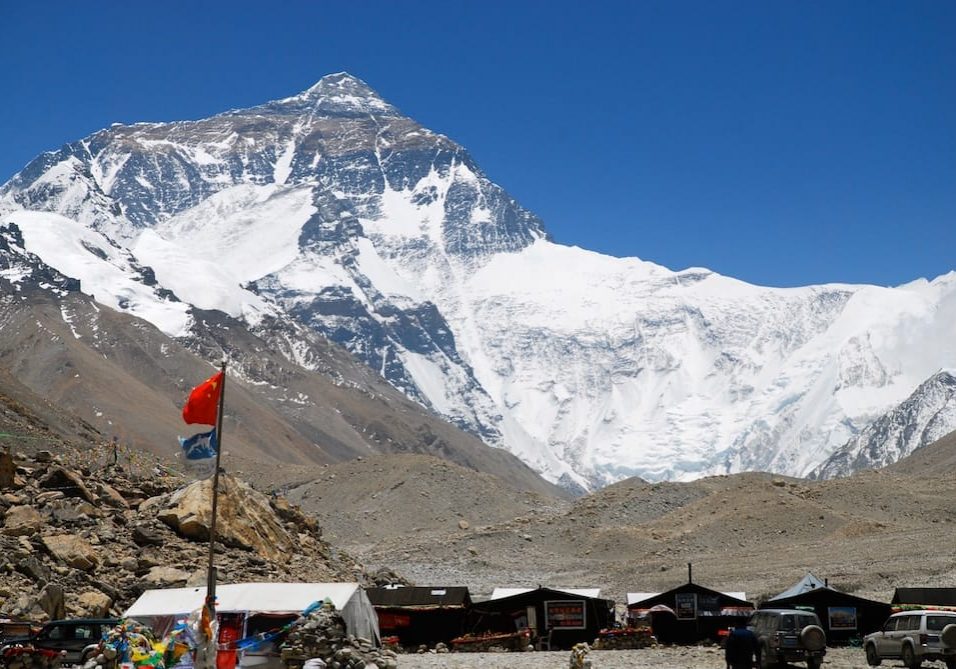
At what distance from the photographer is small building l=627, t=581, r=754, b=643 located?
166 feet

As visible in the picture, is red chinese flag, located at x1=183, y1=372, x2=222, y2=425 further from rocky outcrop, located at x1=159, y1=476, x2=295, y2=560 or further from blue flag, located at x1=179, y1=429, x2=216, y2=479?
rocky outcrop, located at x1=159, y1=476, x2=295, y2=560

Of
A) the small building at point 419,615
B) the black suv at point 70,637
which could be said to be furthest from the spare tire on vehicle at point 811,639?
the small building at point 419,615

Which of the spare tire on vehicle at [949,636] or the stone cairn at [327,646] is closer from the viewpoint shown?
the stone cairn at [327,646]

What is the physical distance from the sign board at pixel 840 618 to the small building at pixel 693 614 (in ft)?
10.8

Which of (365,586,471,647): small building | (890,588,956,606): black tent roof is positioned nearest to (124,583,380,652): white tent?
(365,586,471,647): small building

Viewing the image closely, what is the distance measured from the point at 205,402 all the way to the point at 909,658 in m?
18.7

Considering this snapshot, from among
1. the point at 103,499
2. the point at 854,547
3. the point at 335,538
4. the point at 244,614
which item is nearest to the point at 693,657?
the point at 244,614

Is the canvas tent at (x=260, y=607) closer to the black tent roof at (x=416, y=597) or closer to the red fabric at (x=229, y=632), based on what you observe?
the red fabric at (x=229, y=632)

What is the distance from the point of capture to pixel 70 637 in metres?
35.0

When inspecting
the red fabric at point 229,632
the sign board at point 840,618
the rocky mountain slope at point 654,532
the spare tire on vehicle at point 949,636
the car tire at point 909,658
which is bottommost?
the car tire at point 909,658

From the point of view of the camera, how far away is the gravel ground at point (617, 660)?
37.8 meters

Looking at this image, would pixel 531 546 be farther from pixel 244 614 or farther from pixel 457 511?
pixel 244 614

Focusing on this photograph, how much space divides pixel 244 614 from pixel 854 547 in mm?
67610

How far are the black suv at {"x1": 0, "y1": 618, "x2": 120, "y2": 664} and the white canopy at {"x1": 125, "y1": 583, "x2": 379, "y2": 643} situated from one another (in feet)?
3.69
